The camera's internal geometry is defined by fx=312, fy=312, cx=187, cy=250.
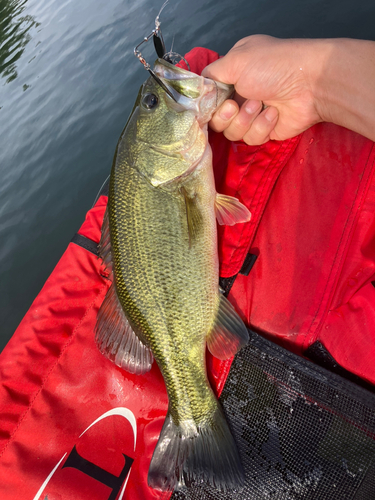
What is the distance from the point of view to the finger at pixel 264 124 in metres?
1.97

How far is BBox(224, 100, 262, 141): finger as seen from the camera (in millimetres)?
1938

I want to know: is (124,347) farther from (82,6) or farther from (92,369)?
(82,6)

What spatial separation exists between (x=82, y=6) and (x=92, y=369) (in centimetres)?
1185

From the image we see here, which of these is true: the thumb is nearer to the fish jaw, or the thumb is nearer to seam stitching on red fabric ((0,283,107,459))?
the fish jaw

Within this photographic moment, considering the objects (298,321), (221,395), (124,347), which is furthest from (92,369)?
(298,321)

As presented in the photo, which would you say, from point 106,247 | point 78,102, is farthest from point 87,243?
point 78,102

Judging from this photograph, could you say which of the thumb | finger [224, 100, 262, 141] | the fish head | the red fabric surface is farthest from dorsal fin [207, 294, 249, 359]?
the thumb

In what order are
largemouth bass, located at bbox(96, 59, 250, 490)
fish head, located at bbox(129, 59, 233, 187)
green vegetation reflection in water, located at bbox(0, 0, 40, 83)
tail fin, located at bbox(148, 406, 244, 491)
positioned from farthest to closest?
green vegetation reflection in water, located at bbox(0, 0, 40, 83)
fish head, located at bbox(129, 59, 233, 187)
largemouth bass, located at bbox(96, 59, 250, 490)
tail fin, located at bbox(148, 406, 244, 491)

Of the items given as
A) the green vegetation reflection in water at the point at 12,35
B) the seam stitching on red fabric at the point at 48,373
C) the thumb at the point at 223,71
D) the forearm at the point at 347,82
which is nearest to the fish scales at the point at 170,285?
the seam stitching on red fabric at the point at 48,373

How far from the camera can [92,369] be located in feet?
6.66

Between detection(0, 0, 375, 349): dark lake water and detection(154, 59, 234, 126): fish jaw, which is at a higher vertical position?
detection(154, 59, 234, 126): fish jaw

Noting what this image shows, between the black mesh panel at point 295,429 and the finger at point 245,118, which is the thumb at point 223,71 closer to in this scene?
the finger at point 245,118

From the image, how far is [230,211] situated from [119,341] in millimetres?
1038

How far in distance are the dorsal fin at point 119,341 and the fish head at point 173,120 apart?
818 millimetres
